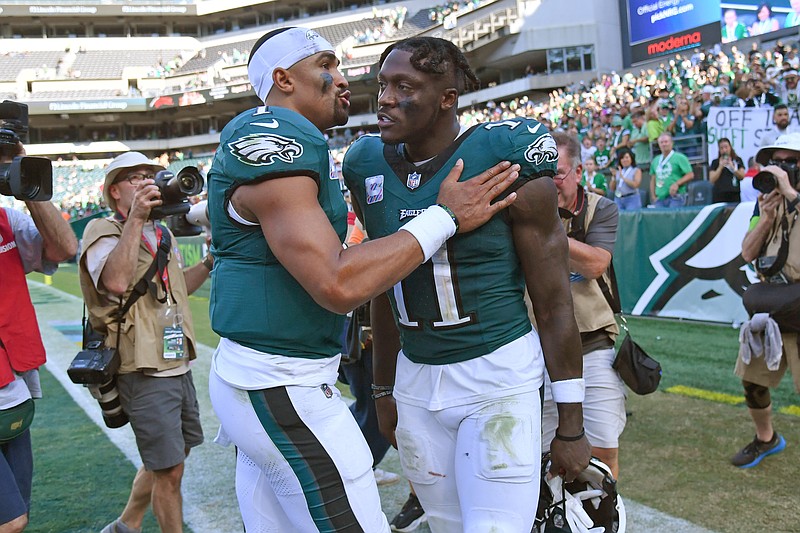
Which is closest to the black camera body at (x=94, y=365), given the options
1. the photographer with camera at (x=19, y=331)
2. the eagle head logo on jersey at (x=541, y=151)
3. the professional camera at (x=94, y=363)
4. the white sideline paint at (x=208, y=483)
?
the professional camera at (x=94, y=363)

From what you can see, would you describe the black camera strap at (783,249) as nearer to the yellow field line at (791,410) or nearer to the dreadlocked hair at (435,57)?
the yellow field line at (791,410)

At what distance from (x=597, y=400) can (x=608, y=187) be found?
9360 mm

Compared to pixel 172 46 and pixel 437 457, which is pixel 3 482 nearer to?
pixel 437 457

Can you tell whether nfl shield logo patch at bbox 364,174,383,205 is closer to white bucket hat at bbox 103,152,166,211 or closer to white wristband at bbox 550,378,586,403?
white wristband at bbox 550,378,586,403

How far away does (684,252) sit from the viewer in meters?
8.01

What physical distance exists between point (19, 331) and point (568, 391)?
2034 millimetres

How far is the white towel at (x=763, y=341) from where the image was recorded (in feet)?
12.9

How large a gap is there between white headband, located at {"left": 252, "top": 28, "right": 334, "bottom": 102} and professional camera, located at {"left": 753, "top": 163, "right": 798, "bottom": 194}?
2.70 metres

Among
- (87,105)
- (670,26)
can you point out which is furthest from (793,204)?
(87,105)

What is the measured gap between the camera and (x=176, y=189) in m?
3.15

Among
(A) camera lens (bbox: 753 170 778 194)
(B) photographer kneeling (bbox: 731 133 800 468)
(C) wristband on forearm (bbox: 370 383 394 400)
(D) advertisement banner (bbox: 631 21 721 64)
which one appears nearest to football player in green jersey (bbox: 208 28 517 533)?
(C) wristband on forearm (bbox: 370 383 394 400)

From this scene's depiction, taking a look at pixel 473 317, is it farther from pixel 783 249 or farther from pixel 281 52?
pixel 783 249

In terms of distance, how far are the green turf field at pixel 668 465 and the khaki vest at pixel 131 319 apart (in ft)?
3.26

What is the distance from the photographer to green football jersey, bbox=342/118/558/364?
2008mm
